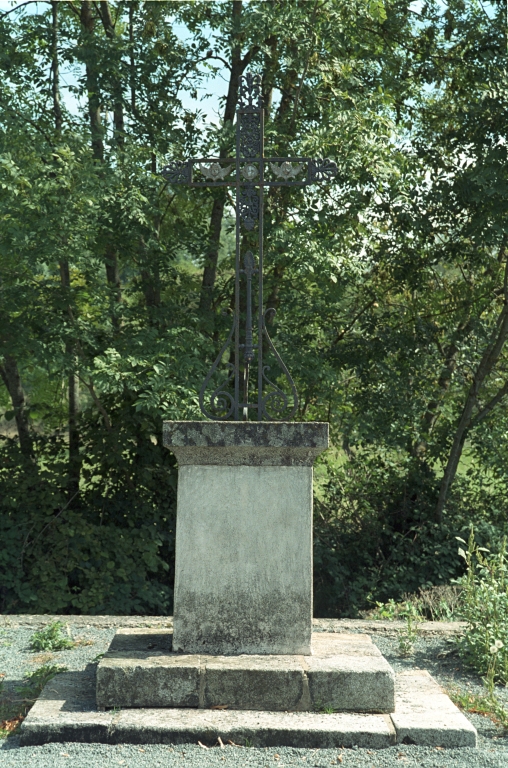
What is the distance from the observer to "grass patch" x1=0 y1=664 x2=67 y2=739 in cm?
411

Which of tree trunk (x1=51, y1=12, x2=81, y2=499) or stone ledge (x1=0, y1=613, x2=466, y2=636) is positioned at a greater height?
tree trunk (x1=51, y1=12, x2=81, y2=499)

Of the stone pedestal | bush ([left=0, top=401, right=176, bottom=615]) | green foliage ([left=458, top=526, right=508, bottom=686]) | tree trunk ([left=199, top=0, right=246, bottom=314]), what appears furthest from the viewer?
tree trunk ([left=199, top=0, right=246, bottom=314])

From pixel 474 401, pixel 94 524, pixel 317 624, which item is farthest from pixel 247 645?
pixel 474 401

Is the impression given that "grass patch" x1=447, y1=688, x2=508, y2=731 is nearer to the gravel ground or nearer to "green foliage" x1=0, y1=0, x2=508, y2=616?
the gravel ground

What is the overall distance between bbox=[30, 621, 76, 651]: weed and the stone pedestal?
1.44m

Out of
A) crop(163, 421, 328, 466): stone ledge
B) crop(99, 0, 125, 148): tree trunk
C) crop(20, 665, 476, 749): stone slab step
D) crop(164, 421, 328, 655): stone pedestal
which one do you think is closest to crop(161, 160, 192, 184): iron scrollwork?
crop(163, 421, 328, 466): stone ledge

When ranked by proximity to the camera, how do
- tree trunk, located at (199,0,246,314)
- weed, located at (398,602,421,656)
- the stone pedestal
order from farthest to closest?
1. tree trunk, located at (199,0,246,314)
2. weed, located at (398,602,421,656)
3. the stone pedestal

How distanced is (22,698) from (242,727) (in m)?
1.33

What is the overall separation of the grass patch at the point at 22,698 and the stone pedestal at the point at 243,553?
850mm

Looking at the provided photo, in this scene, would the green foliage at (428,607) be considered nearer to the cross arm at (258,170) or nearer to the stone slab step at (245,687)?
the stone slab step at (245,687)

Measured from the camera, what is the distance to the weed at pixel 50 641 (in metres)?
5.38

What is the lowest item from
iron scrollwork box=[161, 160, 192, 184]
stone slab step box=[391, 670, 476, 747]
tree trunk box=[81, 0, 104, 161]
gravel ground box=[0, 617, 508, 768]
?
gravel ground box=[0, 617, 508, 768]

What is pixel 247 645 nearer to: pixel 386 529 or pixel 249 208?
pixel 249 208

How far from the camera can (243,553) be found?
426 centimetres
